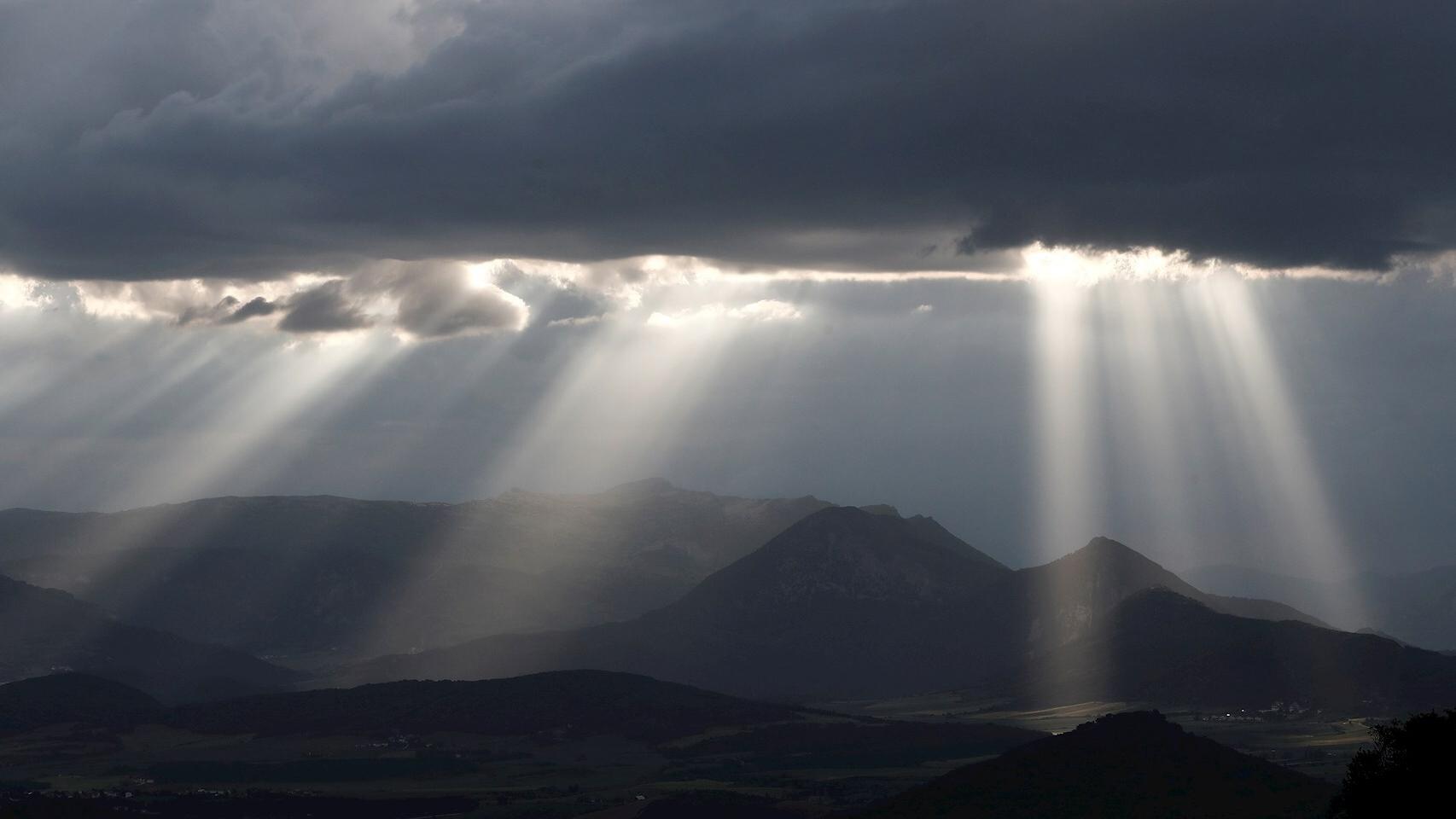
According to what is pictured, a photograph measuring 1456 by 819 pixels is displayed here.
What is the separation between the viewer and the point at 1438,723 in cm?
15700

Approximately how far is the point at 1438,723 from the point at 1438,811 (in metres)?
10.5

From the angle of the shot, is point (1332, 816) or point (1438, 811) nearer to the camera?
point (1438, 811)

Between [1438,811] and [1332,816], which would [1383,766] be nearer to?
[1438,811]

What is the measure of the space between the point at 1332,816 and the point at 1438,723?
119 ft

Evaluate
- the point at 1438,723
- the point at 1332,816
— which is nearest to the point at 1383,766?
the point at 1438,723

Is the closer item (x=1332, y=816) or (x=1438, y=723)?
(x=1438, y=723)

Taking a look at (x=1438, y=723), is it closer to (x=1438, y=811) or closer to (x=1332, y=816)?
(x=1438, y=811)

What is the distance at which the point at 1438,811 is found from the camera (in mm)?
149000

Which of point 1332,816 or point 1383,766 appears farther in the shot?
point 1332,816

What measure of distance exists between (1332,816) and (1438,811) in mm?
41956

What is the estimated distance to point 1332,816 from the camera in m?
190

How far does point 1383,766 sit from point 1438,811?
7880mm
